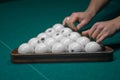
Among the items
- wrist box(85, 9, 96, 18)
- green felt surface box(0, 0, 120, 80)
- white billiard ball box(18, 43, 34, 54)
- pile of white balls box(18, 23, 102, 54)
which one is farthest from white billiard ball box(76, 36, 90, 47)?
wrist box(85, 9, 96, 18)

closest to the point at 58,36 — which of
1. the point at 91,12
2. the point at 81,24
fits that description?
the point at 81,24

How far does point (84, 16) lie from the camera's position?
1813 mm

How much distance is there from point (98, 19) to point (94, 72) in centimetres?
94

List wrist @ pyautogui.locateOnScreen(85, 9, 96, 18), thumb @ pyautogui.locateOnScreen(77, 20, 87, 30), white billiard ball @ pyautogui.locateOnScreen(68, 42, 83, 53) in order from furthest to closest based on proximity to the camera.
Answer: wrist @ pyautogui.locateOnScreen(85, 9, 96, 18)
thumb @ pyautogui.locateOnScreen(77, 20, 87, 30)
white billiard ball @ pyautogui.locateOnScreen(68, 42, 83, 53)

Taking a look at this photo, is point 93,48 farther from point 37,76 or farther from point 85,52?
point 37,76

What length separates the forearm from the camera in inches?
73.7

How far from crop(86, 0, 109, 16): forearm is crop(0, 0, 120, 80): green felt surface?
9 cm

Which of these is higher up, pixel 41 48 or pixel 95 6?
pixel 95 6

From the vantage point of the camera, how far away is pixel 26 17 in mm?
2213

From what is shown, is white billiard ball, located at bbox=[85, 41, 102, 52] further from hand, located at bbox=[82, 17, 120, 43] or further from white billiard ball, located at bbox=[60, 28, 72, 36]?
white billiard ball, located at bbox=[60, 28, 72, 36]

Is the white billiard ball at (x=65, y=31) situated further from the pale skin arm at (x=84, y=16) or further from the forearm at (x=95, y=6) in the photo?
the forearm at (x=95, y=6)

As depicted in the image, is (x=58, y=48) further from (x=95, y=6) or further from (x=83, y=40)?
(x=95, y=6)

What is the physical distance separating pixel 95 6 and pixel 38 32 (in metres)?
0.40

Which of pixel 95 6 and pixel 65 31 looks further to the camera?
pixel 95 6
